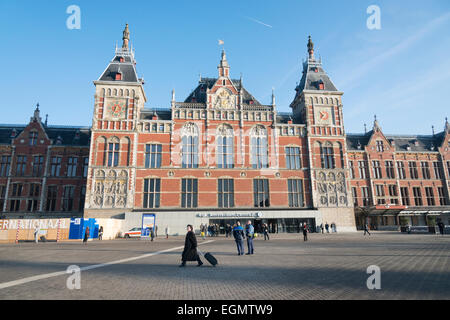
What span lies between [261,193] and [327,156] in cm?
1094

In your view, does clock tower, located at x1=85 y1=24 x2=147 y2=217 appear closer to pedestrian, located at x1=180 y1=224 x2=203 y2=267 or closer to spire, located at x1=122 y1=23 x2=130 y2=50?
spire, located at x1=122 y1=23 x2=130 y2=50

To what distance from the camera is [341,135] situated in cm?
3775

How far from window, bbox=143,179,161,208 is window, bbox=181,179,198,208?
120 inches

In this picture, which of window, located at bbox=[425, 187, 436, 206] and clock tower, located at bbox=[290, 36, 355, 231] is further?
window, located at bbox=[425, 187, 436, 206]

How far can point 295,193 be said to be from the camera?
117 ft

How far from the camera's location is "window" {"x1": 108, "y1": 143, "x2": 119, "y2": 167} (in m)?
33.8

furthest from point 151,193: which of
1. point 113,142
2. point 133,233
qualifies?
point 113,142

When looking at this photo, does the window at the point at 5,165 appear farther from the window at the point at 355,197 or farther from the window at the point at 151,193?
the window at the point at 355,197

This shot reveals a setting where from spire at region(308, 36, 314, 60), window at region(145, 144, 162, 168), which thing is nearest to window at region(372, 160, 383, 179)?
spire at region(308, 36, 314, 60)

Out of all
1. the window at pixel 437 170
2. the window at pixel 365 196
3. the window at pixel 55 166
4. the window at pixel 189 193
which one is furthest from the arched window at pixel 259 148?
the window at pixel 437 170

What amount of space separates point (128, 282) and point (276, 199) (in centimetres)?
3001

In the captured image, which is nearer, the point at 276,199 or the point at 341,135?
the point at 276,199
